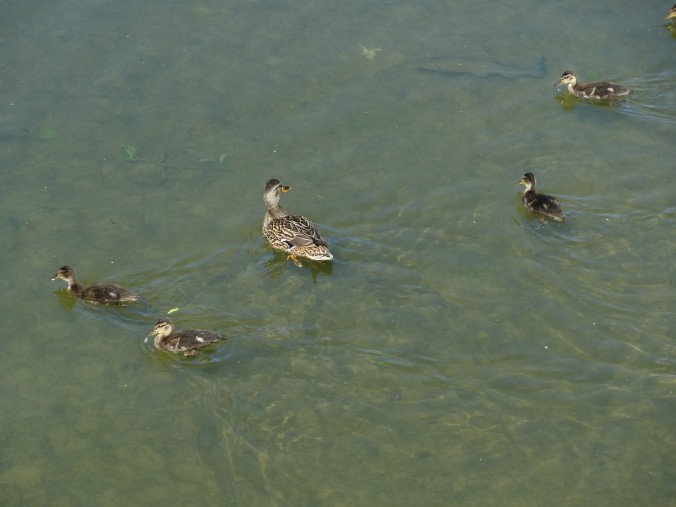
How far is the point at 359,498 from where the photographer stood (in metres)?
7.43

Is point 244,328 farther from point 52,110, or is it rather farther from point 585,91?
point 585,91

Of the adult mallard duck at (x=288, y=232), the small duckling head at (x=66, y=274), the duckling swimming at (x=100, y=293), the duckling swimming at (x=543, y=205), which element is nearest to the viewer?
the duckling swimming at (x=100, y=293)

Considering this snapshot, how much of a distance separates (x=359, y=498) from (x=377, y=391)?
1.05 m

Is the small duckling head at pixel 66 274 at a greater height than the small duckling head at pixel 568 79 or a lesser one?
lesser

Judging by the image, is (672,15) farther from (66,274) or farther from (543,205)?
(66,274)

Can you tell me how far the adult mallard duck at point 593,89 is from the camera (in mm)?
11422

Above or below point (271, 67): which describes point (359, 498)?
below

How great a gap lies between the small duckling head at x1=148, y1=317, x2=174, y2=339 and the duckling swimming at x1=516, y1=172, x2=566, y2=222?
12.4 ft

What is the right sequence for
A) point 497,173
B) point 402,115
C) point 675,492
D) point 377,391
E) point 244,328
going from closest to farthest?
point 675,492 < point 377,391 < point 244,328 < point 497,173 < point 402,115

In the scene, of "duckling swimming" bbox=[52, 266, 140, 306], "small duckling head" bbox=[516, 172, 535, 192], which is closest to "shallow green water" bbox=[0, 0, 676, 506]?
"duckling swimming" bbox=[52, 266, 140, 306]

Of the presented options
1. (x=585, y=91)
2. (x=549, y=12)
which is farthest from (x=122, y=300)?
(x=549, y=12)

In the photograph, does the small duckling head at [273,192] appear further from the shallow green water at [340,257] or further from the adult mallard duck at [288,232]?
the shallow green water at [340,257]

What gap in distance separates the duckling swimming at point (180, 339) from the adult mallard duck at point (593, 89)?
17.9 feet

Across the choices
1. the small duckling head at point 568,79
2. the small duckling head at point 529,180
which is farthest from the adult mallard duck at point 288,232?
the small duckling head at point 568,79
